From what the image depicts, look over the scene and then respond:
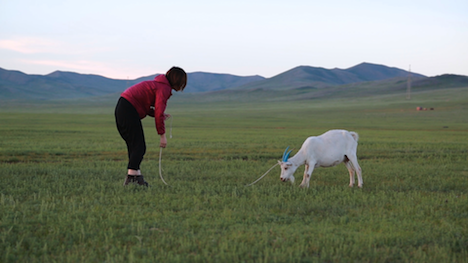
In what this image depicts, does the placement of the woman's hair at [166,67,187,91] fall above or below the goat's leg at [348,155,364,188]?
above

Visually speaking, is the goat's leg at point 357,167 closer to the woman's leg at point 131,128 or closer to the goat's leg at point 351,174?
the goat's leg at point 351,174

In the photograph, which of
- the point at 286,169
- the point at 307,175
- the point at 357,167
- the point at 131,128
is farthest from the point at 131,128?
the point at 357,167

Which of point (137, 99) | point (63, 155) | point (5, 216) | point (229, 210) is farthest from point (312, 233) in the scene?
point (63, 155)

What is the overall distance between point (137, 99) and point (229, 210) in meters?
3.38

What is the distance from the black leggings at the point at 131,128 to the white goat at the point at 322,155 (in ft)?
9.90

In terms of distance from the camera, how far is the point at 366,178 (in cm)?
1209

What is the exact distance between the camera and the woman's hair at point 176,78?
372 inches

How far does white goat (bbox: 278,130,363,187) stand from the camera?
1027cm

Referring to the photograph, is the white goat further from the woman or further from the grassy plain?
the woman

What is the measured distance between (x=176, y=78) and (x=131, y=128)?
1.33 meters

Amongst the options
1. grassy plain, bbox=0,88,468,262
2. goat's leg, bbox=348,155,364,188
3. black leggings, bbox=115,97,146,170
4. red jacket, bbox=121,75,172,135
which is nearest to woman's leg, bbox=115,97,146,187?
black leggings, bbox=115,97,146,170

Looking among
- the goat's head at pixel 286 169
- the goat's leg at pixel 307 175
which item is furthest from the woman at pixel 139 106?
the goat's leg at pixel 307 175

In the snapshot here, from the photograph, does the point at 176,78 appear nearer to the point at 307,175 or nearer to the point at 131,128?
the point at 131,128

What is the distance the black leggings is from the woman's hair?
94 cm
